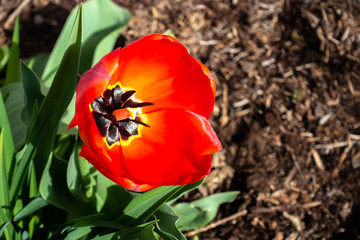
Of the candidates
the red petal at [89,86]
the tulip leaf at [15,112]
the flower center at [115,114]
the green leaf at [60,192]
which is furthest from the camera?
the tulip leaf at [15,112]

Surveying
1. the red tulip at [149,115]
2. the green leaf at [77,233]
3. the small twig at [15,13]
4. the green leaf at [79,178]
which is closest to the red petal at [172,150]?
the red tulip at [149,115]

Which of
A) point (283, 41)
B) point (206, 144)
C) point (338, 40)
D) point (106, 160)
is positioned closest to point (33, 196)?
point (106, 160)

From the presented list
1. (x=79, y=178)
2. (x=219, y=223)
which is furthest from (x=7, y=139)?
(x=219, y=223)

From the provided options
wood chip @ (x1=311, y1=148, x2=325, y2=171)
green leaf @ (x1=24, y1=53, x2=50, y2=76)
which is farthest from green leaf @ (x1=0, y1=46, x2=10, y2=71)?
wood chip @ (x1=311, y1=148, x2=325, y2=171)

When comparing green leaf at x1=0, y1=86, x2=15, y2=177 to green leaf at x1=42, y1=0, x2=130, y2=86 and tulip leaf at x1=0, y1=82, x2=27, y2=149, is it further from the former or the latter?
green leaf at x1=42, y1=0, x2=130, y2=86

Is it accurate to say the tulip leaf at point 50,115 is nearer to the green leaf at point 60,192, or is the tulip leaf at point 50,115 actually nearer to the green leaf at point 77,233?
the green leaf at point 60,192

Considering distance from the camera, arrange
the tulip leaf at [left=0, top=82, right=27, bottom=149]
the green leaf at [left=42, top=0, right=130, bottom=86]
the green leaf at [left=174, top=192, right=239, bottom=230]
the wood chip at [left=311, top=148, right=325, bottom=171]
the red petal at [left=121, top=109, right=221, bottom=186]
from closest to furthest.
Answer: the red petal at [left=121, top=109, right=221, bottom=186]
the tulip leaf at [left=0, top=82, right=27, bottom=149]
the green leaf at [left=42, top=0, right=130, bottom=86]
the green leaf at [left=174, top=192, right=239, bottom=230]
the wood chip at [left=311, top=148, right=325, bottom=171]
